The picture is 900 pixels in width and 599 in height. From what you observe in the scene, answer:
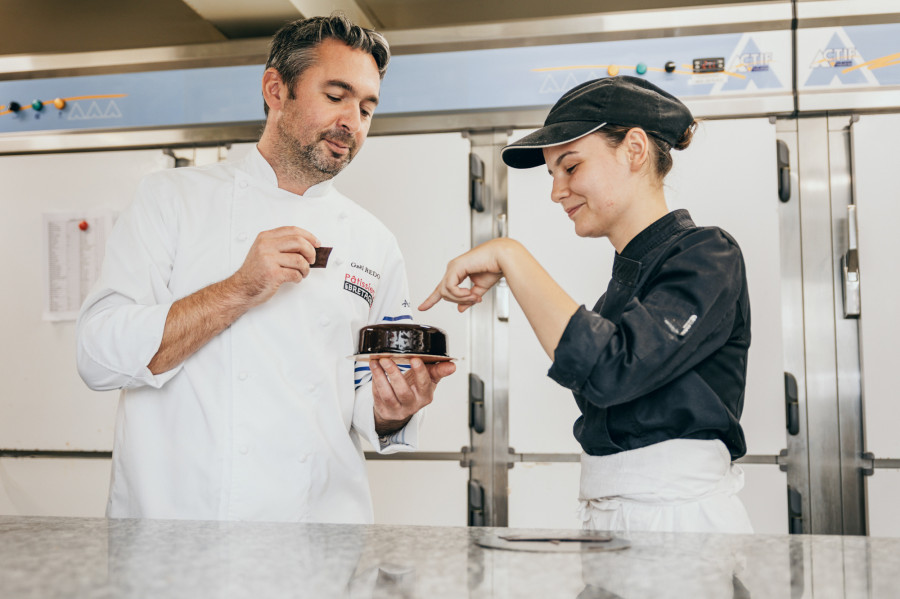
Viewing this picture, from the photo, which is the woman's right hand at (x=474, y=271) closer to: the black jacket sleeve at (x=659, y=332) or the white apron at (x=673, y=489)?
the black jacket sleeve at (x=659, y=332)

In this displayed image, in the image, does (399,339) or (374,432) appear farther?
(374,432)

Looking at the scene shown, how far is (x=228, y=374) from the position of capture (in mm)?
1503

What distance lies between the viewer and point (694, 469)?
1.18 metres

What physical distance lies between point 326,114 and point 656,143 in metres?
0.73

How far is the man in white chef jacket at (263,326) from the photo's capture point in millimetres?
1412

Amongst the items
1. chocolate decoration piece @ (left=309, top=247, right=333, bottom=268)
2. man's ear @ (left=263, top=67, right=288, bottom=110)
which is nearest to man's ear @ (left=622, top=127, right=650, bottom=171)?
chocolate decoration piece @ (left=309, top=247, right=333, bottom=268)

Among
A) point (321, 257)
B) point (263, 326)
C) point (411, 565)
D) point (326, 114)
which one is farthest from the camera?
point (326, 114)

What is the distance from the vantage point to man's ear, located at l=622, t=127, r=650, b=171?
127 cm

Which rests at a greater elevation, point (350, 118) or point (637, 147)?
point (350, 118)

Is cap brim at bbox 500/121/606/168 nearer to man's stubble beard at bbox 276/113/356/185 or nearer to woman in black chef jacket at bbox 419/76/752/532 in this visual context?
woman in black chef jacket at bbox 419/76/752/532

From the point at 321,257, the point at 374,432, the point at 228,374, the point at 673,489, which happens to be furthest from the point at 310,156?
the point at 673,489

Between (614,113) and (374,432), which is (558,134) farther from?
(374,432)

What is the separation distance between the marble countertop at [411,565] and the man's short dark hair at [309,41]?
3.79ft

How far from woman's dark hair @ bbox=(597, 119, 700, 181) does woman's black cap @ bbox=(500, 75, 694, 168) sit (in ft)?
0.04
